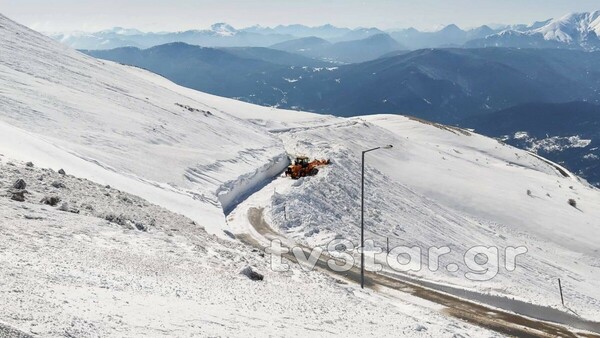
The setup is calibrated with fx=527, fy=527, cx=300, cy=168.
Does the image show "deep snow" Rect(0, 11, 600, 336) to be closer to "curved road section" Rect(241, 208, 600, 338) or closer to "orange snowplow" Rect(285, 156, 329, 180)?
"curved road section" Rect(241, 208, 600, 338)

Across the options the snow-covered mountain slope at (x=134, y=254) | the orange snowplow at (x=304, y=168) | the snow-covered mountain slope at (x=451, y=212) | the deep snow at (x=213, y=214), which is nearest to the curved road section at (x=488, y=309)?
the snow-covered mountain slope at (x=451, y=212)

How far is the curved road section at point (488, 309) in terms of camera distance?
847 inches

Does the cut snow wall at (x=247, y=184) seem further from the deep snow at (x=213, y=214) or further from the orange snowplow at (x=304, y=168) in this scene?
the orange snowplow at (x=304, y=168)

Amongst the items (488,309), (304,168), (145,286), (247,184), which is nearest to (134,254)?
(145,286)

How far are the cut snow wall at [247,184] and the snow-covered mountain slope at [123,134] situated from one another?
0.15 m

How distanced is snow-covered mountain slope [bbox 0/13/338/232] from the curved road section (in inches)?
408

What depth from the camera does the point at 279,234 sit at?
32500 mm

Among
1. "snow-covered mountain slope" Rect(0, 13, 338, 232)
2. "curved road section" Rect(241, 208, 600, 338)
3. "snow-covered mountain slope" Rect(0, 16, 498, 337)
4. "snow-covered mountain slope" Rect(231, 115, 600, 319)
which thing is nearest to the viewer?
"snow-covered mountain slope" Rect(0, 16, 498, 337)

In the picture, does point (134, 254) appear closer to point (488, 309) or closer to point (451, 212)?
point (488, 309)

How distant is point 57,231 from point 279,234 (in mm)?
16953

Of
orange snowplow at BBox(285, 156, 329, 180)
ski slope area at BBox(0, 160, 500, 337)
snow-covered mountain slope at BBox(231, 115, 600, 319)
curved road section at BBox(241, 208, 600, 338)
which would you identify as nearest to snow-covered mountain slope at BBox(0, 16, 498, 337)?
ski slope area at BBox(0, 160, 500, 337)

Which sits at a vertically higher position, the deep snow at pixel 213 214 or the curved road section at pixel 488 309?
the deep snow at pixel 213 214

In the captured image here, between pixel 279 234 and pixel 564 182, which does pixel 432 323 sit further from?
pixel 564 182

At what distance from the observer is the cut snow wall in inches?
1554
